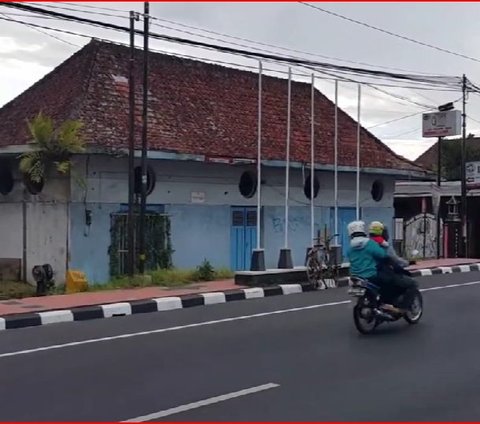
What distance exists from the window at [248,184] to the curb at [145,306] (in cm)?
526

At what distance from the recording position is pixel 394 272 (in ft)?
34.6

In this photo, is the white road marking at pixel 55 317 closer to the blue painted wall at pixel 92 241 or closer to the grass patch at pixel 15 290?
the grass patch at pixel 15 290

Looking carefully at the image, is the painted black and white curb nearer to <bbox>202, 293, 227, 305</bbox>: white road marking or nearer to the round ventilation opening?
<bbox>202, 293, 227, 305</bbox>: white road marking

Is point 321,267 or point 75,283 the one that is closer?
point 75,283

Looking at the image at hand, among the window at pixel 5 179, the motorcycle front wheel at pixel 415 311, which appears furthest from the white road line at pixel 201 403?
the window at pixel 5 179

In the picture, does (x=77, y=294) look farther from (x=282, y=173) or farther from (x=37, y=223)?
(x=282, y=173)

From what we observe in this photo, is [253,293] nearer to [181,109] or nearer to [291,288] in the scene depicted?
[291,288]

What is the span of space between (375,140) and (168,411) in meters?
22.1

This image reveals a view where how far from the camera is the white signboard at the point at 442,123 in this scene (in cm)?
2923

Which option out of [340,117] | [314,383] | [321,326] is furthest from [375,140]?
[314,383]

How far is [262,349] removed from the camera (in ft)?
29.8

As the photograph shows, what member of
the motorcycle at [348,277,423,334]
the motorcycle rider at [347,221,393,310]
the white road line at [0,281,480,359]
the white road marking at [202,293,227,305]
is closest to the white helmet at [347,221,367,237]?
the motorcycle rider at [347,221,393,310]

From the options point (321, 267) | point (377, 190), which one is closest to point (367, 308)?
point (321, 267)

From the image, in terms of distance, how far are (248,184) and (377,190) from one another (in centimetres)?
605
